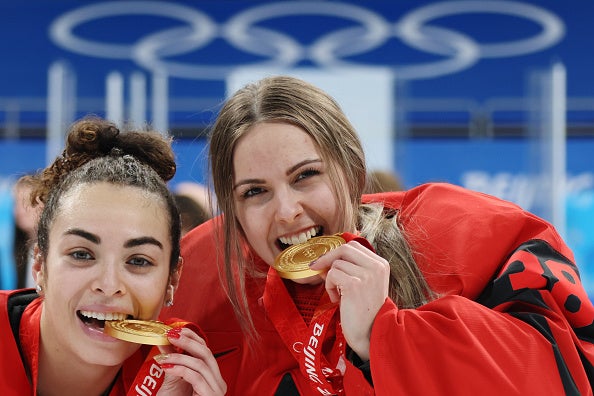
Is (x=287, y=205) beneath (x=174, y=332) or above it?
above

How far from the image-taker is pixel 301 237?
2418mm

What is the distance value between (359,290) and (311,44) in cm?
935

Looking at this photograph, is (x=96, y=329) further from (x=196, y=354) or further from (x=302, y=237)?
(x=302, y=237)

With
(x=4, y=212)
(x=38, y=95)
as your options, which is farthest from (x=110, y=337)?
(x=38, y=95)

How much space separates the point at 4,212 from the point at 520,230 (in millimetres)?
6368

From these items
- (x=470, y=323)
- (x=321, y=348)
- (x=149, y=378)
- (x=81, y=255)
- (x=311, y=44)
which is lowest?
(x=149, y=378)

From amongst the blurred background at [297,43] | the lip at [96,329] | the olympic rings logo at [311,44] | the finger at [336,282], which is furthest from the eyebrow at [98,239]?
the olympic rings logo at [311,44]

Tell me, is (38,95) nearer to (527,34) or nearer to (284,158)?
(527,34)

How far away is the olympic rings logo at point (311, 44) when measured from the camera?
35.6 feet

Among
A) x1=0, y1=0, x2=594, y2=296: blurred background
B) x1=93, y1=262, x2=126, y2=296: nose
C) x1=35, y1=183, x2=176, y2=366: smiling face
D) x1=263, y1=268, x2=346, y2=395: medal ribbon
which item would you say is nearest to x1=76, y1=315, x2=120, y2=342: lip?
x1=35, y1=183, x2=176, y2=366: smiling face

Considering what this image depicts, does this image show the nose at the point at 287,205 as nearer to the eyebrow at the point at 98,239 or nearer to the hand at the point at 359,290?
the hand at the point at 359,290

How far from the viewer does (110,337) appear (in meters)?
2.33

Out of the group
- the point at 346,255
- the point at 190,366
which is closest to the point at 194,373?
the point at 190,366

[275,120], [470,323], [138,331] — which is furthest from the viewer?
[275,120]
